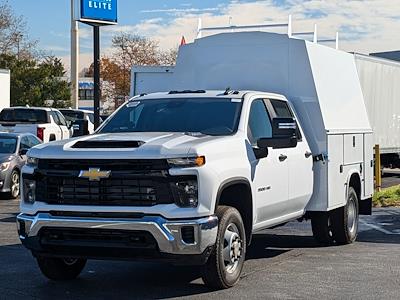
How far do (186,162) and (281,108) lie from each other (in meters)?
2.64

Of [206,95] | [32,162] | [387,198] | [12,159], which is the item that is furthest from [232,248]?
[12,159]

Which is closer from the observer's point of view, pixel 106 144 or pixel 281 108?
pixel 106 144

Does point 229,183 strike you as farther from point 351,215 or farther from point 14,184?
point 14,184

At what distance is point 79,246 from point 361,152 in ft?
17.9

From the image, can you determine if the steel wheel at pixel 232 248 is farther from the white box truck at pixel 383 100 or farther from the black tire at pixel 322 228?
the white box truck at pixel 383 100

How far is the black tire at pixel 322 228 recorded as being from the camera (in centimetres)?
1027

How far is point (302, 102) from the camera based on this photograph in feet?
31.7

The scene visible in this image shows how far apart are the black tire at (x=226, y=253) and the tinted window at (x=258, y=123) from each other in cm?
107

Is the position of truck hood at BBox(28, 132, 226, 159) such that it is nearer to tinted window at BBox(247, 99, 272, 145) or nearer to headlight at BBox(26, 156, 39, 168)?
headlight at BBox(26, 156, 39, 168)

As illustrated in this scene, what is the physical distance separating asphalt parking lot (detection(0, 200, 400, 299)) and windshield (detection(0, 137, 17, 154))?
21.1ft

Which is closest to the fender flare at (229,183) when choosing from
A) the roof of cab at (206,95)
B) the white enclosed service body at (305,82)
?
the roof of cab at (206,95)

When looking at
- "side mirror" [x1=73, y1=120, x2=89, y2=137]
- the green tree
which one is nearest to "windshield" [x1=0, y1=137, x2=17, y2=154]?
"side mirror" [x1=73, y1=120, x2=89, y2=137]

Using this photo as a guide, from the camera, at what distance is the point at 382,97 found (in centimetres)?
2273

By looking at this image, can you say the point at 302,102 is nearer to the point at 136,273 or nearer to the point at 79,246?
the point at 136,273
